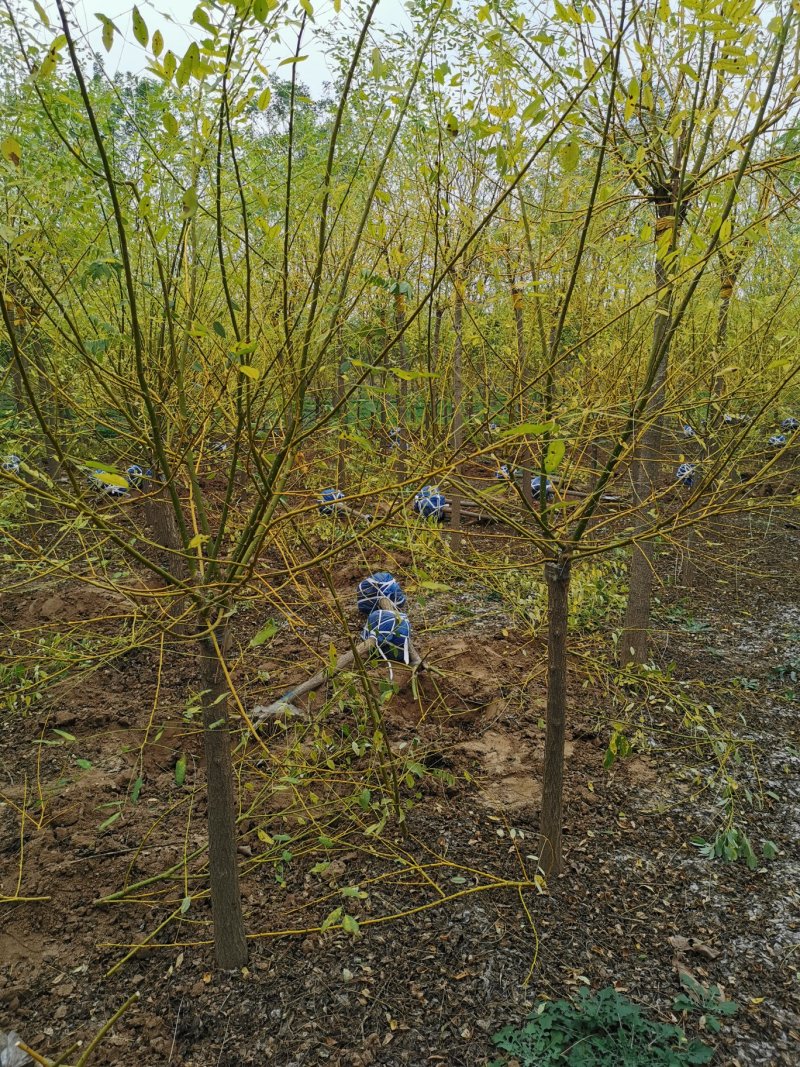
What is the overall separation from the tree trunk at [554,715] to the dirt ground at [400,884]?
0.17 meters

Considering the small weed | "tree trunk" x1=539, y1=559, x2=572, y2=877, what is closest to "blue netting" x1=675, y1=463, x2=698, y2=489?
"tree trunk" x1=539, y1=559, x2=572, y2=877

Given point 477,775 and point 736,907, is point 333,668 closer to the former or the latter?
point 477,775

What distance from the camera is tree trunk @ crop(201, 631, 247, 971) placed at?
2115 mm

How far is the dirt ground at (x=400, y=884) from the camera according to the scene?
2.22m

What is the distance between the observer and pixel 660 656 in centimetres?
507

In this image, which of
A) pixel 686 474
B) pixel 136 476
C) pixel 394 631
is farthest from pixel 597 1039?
pixel 394 631

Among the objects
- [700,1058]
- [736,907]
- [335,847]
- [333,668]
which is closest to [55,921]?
[335,847]

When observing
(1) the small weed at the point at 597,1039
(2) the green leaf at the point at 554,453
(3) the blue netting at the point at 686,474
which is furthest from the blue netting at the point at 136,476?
(1) the small weed at the point at 597,1039

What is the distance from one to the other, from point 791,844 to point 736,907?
0.59m

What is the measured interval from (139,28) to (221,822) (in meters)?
2.04

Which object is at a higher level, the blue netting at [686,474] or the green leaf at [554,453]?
the blue netting at [686,474]

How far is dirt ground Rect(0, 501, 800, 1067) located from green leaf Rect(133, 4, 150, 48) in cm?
128

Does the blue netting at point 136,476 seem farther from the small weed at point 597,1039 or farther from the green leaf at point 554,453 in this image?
the small weed at point 597,1039

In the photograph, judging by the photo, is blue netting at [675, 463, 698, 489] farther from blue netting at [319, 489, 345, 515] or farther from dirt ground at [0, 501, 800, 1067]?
blue netting at [319, 489, 345, 515]
